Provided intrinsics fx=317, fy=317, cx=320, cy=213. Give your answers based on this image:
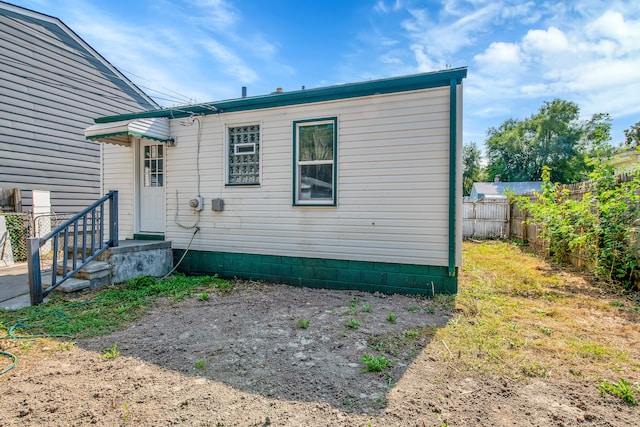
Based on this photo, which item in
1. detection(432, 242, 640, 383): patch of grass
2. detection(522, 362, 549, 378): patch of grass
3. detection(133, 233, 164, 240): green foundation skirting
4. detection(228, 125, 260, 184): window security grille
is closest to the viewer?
detection(522, 362, 549, 378): patch of grass

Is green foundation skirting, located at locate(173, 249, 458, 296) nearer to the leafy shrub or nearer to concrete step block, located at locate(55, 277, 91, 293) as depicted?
concrete step block, located at locate(55, 277, 91, 293)

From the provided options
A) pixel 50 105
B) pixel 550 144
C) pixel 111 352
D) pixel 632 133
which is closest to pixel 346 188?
pixel 111 352

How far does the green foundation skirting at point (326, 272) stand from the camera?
467cm

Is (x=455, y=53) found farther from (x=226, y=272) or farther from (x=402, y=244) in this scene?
(x=226, y=272)

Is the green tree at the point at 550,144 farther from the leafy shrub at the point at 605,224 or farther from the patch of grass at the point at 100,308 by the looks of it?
the patch of grass at the point at 100,308

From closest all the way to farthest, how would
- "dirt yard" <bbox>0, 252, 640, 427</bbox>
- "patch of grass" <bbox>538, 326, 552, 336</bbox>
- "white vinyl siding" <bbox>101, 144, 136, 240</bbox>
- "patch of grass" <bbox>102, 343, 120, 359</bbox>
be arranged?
1. "dirt yard" <bbox>0, 252, 640, 427</bbox>
2. "patch of grass" <bbox>102, 343, 120, 359</bbox>
3. "patch of grass" <bbox>538, 326, 552, 336</bbox>
4. "white vinyl siding" <bbox>101, 144, 136, 240</bbox>

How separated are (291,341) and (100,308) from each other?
9.01 ft

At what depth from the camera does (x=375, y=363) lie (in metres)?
2.62

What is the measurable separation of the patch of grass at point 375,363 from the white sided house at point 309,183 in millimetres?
2166

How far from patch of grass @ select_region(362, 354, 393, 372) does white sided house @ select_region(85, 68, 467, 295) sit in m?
2.17

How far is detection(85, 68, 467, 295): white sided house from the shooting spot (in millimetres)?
4574

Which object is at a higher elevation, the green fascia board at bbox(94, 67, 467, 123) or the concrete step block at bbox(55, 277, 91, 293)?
the green fascia board at bbox(94, 67, 467, 123)

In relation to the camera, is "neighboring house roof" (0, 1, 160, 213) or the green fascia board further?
"neighboring house roof" (0, 1, 160, 213)

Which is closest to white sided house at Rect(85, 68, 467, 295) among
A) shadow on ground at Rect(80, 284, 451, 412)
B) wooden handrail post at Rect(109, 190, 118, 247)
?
shadow on ground at Rect(80, 284, 451, 412)
